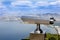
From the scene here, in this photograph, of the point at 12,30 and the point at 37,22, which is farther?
the point at 12,30

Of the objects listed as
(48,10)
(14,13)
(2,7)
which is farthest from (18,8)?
(48,10)

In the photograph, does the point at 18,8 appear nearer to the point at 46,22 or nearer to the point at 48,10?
the point at 48,10

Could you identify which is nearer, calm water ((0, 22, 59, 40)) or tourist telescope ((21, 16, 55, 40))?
tourist telescope ((21, 16, 55, 40))

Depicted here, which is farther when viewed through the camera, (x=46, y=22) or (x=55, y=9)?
(x=55, y=9)

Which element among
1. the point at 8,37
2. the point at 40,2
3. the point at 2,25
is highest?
the point at 40,2

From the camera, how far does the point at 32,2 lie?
584 cm

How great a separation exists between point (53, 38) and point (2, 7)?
259cm

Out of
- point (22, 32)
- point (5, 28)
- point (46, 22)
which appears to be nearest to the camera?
point (46, 22)

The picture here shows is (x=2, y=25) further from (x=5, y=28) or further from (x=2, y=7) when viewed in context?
(x=2, y=7)

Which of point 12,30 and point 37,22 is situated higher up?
point 37,22

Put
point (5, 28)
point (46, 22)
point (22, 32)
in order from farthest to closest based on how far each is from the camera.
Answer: point (5, 28), point (22, 32), point (46, 22)

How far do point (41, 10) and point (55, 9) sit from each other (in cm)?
50

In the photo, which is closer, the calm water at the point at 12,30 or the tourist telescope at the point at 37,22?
the tourist telescope at the point at 37,22

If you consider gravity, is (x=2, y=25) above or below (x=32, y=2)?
below
